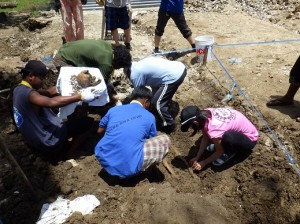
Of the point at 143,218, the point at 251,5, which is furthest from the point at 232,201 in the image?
the point at 251,5

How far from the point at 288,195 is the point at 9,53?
6606mm

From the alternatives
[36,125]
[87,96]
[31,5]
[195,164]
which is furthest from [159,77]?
[31,5]

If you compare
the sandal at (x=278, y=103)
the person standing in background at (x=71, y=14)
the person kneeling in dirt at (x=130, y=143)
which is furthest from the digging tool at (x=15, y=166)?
the person standing in background at (x=71, y=14)

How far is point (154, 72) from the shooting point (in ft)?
14.3

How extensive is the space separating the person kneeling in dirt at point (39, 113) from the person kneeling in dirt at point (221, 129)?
1249mm

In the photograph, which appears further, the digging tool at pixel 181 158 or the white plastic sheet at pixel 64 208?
the digging tool at pixel 181 158

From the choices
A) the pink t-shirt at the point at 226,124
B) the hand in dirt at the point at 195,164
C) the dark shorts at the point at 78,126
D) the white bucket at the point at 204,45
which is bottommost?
the hand in dirt at the point at 195,164

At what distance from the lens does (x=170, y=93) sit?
463cm

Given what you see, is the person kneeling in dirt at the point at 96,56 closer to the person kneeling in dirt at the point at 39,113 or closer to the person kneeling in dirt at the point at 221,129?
the person kneeling in dirt at the point at 39,113

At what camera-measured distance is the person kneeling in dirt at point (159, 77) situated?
14.1 feet

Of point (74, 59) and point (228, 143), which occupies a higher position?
point (74, 59)

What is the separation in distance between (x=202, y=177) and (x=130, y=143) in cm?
122

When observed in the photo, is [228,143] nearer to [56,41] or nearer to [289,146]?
[289,146]

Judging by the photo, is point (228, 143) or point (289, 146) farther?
point (289, 146)
